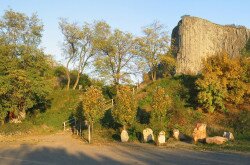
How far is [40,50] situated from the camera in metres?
40.7

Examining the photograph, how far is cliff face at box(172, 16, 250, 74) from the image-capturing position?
5236 cm

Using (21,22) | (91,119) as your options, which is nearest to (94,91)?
(91,119)

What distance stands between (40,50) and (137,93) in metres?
10.6

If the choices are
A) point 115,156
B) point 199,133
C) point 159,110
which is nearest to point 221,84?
point 159,110

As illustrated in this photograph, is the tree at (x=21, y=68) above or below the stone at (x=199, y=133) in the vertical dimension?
above

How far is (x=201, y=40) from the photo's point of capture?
53.1 meters

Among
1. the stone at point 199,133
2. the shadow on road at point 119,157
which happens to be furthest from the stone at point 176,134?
the shadow on road at point 119,157

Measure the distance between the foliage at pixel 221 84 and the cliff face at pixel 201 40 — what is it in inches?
623

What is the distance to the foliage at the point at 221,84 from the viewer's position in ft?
112

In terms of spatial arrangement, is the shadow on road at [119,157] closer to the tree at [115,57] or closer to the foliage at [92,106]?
the foliage at [92,106]

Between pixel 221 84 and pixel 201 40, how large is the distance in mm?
19305

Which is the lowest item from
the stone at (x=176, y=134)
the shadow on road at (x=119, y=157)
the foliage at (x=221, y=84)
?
the shadow on road at (x=119, y=157)

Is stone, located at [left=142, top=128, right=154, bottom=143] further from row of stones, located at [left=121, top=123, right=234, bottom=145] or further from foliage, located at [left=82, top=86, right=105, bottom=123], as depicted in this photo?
foliage, located at [left=82, top=86, right=105, bottom=123]

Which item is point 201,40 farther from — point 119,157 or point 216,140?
point 119,157
